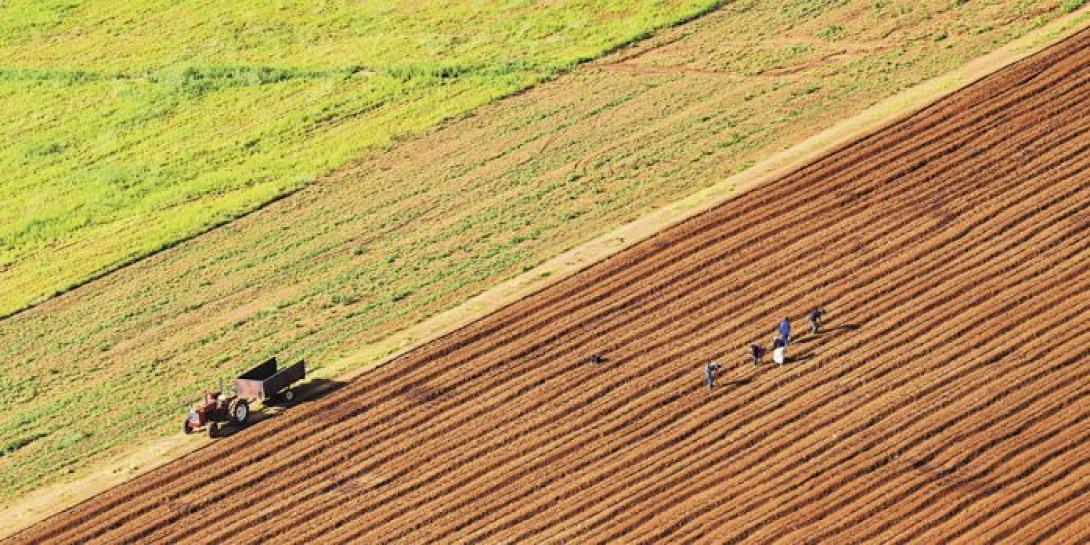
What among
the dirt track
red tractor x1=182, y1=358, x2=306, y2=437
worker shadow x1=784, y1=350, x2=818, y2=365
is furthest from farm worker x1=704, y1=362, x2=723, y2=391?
red tractor x1=182, y1=358, x2=306, y2=437

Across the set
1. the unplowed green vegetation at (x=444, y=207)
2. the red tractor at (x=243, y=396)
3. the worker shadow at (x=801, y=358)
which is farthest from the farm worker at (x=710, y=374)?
the red tractor at (x=243, y=396)

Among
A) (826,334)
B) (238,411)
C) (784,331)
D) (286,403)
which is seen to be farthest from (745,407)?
(238,411)

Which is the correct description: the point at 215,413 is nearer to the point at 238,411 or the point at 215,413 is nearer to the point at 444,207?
the point at 238,411

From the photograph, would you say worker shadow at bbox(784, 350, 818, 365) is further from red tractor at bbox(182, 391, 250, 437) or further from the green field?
the green field

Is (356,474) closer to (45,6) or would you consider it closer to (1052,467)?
(1052,467)

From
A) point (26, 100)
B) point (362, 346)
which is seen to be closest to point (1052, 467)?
point (362, 346)
